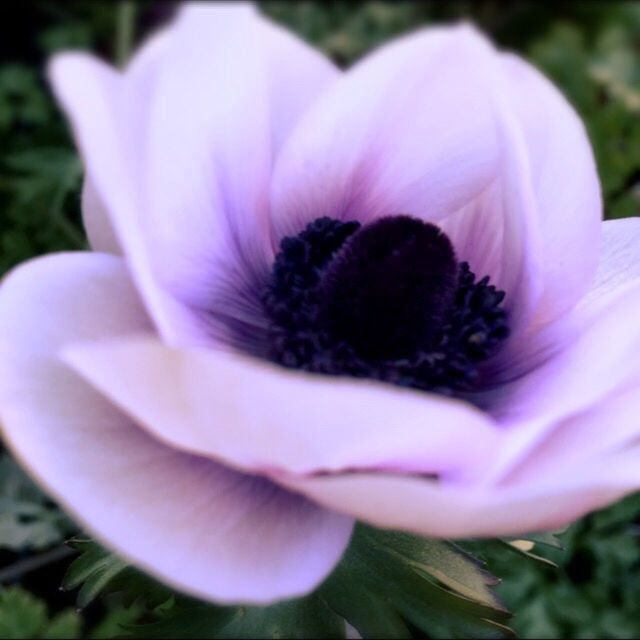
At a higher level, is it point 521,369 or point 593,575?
point 521,369

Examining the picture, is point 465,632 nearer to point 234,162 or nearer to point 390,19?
point 234,162

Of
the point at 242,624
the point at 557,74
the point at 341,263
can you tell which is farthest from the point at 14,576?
the point at 557,74

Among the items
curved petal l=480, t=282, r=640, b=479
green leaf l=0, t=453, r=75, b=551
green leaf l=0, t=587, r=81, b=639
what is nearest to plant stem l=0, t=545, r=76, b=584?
green leaf l=0, t=453, r=75, b=551

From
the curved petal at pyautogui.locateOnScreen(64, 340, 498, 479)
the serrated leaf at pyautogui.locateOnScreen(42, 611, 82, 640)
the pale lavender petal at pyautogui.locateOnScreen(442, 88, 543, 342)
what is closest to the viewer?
the curved petal at pyautogui.locateOnScreen(64, 340, 498, 479)

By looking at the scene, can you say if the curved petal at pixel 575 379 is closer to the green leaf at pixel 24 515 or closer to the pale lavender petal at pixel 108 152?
the pale lavender petal at pixel 108 152

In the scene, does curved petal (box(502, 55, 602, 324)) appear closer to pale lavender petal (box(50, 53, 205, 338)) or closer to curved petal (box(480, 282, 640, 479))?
curved petal (box(480, 282, 640, 479))

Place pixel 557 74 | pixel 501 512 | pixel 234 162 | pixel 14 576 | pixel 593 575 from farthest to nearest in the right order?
pixel 557 74, pixel 593 575, pixel 14 576, pixel 234 162, pixel 501 512

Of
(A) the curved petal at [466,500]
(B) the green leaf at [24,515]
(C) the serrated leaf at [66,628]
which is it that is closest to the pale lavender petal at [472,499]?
(A) the curved petal at [466,500]
